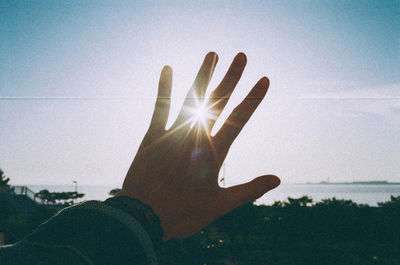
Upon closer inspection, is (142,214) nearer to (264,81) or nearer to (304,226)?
(264,81)

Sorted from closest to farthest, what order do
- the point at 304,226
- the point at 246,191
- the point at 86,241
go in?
1. the point at 86,241
2. the point at 246,191
3. the point at 304,226

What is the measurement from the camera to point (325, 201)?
65.3 ft

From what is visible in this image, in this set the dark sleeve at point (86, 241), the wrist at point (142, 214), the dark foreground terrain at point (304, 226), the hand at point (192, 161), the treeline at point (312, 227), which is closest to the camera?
the dark sleeve at point (86, 241)

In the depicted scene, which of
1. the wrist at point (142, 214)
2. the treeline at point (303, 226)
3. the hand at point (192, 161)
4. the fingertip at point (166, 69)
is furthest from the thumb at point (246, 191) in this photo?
the treeline at point (303, 226)

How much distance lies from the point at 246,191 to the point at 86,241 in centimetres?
81

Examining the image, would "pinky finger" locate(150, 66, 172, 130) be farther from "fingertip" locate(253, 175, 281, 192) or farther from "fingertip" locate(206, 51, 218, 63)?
"fingertip" locate(253, 175, 281, 192)

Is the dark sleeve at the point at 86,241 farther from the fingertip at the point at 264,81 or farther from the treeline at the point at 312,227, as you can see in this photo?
the treeline at the point at 312,227

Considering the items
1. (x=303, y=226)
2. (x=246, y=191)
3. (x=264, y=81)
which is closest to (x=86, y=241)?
(x=246, y=191)

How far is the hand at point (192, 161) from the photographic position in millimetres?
1319

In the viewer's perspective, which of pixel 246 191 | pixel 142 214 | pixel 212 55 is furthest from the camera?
pixel 212 55

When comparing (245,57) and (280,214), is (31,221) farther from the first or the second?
(245,57)

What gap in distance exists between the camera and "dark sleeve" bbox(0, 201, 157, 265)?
73 centimetres

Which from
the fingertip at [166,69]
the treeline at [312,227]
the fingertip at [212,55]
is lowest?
the treeline at [312,227]

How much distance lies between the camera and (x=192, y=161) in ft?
4.55
